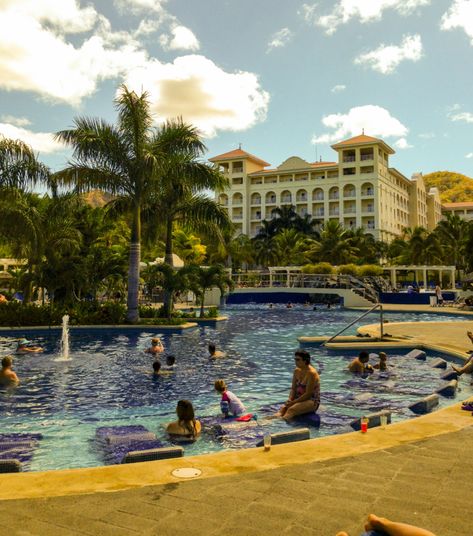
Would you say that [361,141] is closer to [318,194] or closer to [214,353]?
[318,194]

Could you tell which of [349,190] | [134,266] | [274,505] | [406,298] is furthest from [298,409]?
[349,190]

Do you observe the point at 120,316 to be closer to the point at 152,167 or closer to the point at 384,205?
the point at 152,167

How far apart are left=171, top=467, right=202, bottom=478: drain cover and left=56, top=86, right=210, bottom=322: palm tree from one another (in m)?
16.9

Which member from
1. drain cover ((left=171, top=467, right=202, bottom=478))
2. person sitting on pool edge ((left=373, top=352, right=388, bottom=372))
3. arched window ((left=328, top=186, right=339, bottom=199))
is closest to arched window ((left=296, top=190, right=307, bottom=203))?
arched window ((left=328, top=186, right=339, bottom=199))

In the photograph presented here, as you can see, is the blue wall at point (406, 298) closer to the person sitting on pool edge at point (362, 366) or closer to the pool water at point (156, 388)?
the pool water at point (156, 388)

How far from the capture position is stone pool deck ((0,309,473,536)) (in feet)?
11.5

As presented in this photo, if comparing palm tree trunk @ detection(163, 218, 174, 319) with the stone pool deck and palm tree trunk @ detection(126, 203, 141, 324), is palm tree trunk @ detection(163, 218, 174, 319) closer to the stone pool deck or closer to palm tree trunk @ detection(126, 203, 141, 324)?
palm tree trunk @ detection(126, 203, 141, 324)

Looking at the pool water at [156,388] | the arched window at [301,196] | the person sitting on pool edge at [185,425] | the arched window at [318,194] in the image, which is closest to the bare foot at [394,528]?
the pool water at [156,388]

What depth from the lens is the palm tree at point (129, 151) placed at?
2056 centimetres

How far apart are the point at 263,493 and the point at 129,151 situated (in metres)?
19.0

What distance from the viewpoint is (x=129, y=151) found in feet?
69.4

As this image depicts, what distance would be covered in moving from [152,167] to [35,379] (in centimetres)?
1094

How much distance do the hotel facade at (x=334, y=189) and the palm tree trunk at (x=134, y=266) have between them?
62955mm

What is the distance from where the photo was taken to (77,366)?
44.5 ft
